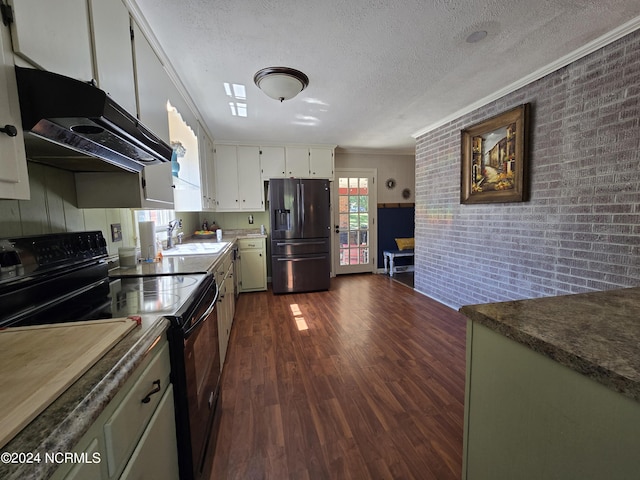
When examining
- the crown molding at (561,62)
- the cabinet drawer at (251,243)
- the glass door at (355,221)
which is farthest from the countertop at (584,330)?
the glass door at (355,221)

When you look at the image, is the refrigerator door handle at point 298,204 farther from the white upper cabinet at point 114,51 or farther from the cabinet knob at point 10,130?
the cabinet knob at point 10,130

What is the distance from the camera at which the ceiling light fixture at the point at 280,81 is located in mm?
2023

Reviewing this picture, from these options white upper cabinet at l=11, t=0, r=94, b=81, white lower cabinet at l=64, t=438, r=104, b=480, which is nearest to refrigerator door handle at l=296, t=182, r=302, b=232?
white upper cabinet at l=11, t=0, r=94, b=81

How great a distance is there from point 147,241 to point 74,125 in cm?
124

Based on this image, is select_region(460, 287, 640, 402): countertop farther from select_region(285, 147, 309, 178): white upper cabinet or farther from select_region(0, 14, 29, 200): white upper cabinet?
select_region(285, 147, 309, 178): white upper cabinet

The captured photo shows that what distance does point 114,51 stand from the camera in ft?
3.78

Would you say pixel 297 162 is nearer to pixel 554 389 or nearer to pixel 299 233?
pixel 299 233

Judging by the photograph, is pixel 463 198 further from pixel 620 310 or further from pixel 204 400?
pixel 204 400

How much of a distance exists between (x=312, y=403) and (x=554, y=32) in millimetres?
2803

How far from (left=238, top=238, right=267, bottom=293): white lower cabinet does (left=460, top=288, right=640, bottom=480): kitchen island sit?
3378 millimetres

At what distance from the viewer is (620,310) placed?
825mm

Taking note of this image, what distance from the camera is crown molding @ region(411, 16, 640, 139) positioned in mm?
1637

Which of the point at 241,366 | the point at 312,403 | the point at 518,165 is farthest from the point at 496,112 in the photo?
the point at 241,366

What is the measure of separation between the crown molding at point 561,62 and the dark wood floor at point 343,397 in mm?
2263
